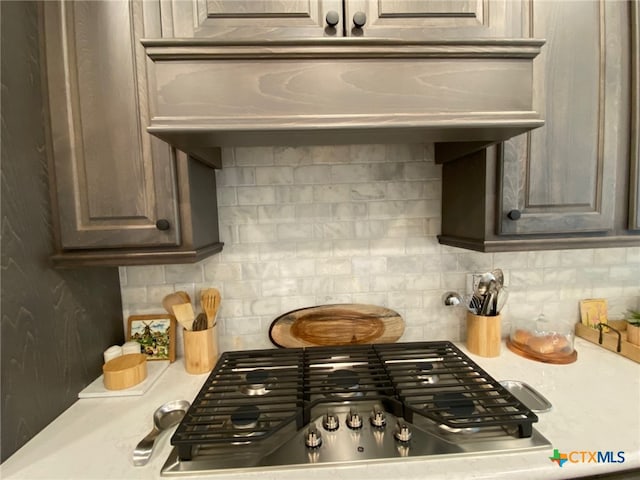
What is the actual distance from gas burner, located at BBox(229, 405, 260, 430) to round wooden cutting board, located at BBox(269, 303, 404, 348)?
46 centimetres

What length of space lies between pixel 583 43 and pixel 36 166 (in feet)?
5.83

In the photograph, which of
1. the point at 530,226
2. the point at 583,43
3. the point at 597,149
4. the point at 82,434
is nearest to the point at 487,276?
the point at 530,226

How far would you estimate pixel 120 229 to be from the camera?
0.92 m

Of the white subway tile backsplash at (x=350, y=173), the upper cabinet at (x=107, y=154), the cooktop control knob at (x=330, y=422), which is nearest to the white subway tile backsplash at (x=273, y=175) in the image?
the white subway tile backsplash at (x=350, y=173)

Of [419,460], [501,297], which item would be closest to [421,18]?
[501,297]

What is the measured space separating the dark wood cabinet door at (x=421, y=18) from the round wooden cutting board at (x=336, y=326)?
1035 millimetres

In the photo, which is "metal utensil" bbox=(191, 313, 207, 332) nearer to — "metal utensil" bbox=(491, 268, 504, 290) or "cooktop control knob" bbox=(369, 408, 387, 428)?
"cooktop control knob" bbox=(369, 408, 387, 428)

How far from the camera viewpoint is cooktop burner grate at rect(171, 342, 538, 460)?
79 cm

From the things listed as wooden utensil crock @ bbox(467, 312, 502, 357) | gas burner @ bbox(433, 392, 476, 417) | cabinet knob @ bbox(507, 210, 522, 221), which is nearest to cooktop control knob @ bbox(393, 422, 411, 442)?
gas burner @ bbox(433, 392, 476, 417)

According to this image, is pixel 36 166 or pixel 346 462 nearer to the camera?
pixel 346 462

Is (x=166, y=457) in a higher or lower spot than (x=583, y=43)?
lower

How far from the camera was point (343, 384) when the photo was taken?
96cm

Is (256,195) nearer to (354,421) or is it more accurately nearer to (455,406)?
(354,421)

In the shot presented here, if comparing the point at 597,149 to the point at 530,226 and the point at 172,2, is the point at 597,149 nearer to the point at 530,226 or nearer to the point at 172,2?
the point at 530,226
